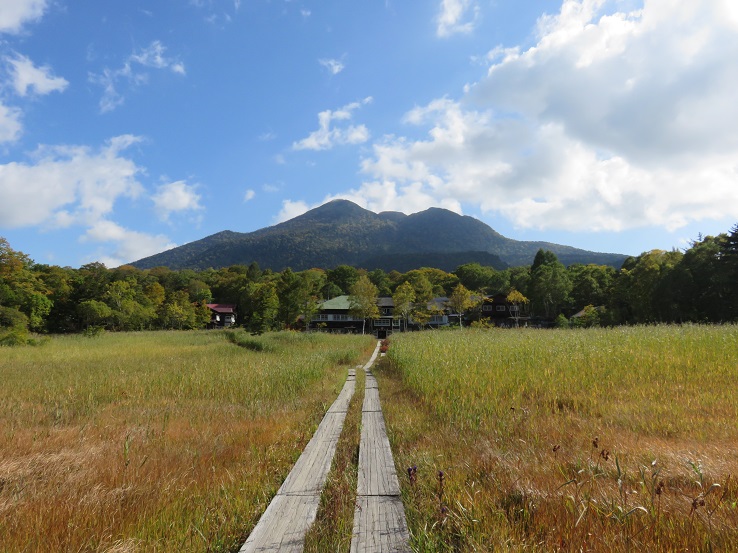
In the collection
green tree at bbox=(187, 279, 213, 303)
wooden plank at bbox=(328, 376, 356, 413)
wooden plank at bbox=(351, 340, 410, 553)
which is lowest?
wooden plank at bbox=(328, 376, 356, 413)

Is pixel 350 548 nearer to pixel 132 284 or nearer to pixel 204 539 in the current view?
pixel 204 539

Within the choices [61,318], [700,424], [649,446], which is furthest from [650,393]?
[61,318]

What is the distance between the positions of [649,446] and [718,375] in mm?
5650

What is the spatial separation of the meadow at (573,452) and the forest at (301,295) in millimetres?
32069

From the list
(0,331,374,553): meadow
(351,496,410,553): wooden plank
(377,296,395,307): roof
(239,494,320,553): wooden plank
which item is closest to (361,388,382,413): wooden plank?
(0,331,374,553): meadow

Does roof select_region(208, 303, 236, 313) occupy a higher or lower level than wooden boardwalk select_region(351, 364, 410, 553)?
lower

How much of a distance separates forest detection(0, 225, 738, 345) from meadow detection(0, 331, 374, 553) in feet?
104

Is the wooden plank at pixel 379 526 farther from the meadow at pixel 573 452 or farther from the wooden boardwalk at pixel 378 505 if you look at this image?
the meadow at pixel 573 452

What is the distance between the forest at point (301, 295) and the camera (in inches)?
1518

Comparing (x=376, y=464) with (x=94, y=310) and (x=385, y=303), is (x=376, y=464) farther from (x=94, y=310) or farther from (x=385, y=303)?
(x=385, y=303)

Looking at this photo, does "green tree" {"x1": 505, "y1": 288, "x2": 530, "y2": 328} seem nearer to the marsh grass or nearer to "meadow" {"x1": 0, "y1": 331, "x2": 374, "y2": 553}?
"meadow" {"x1": 0, "y1": 331, "x2": 374, "y2": 553}

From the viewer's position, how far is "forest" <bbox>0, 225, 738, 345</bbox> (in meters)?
38.6

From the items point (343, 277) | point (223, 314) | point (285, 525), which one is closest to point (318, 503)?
point (285, 525)

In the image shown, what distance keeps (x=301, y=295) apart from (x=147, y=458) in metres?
42.2
